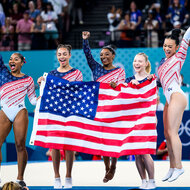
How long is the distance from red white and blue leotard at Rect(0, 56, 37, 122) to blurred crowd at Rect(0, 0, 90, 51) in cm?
478

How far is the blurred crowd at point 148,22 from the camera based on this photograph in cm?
1225

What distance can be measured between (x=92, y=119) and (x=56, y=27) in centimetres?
719

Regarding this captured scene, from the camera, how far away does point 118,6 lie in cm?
1565

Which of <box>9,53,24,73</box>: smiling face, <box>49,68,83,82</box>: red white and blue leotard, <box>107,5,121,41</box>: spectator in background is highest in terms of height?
<box>107,5,121,41</box>: spectator in background

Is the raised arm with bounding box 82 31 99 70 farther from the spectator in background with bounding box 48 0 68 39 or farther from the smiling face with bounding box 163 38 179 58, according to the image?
the spectator in background with bounding box 48 0 68 39

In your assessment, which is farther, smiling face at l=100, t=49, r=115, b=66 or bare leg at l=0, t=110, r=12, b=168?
smiling face at l=100, t=49, r=115, b=66

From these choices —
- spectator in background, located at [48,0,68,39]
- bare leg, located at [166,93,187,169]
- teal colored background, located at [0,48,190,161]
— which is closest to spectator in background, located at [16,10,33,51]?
teal colored background, located at [0,48,190,161]

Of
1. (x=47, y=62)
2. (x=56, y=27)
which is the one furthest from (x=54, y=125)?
(x=56, y=27)

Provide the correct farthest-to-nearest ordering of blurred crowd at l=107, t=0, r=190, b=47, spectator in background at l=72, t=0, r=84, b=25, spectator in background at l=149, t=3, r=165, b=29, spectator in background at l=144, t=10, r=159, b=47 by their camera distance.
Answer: spectator in background at l=72, t=0, r=84, b=25
spectator in background at l=149, t=3, r=165, b=29
blurred crowd at l=107, t=0, r=190, b=47
spectator in background at l=144, t=10, r=159, b=47

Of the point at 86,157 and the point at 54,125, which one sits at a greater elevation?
the point at 54,125

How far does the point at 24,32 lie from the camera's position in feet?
41.5

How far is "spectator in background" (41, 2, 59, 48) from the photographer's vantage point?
12.7m

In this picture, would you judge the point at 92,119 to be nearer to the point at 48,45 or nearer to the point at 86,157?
the point at 86,157

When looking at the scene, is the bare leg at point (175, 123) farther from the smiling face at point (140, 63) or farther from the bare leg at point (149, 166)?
the smiling face at point (140, 63)
